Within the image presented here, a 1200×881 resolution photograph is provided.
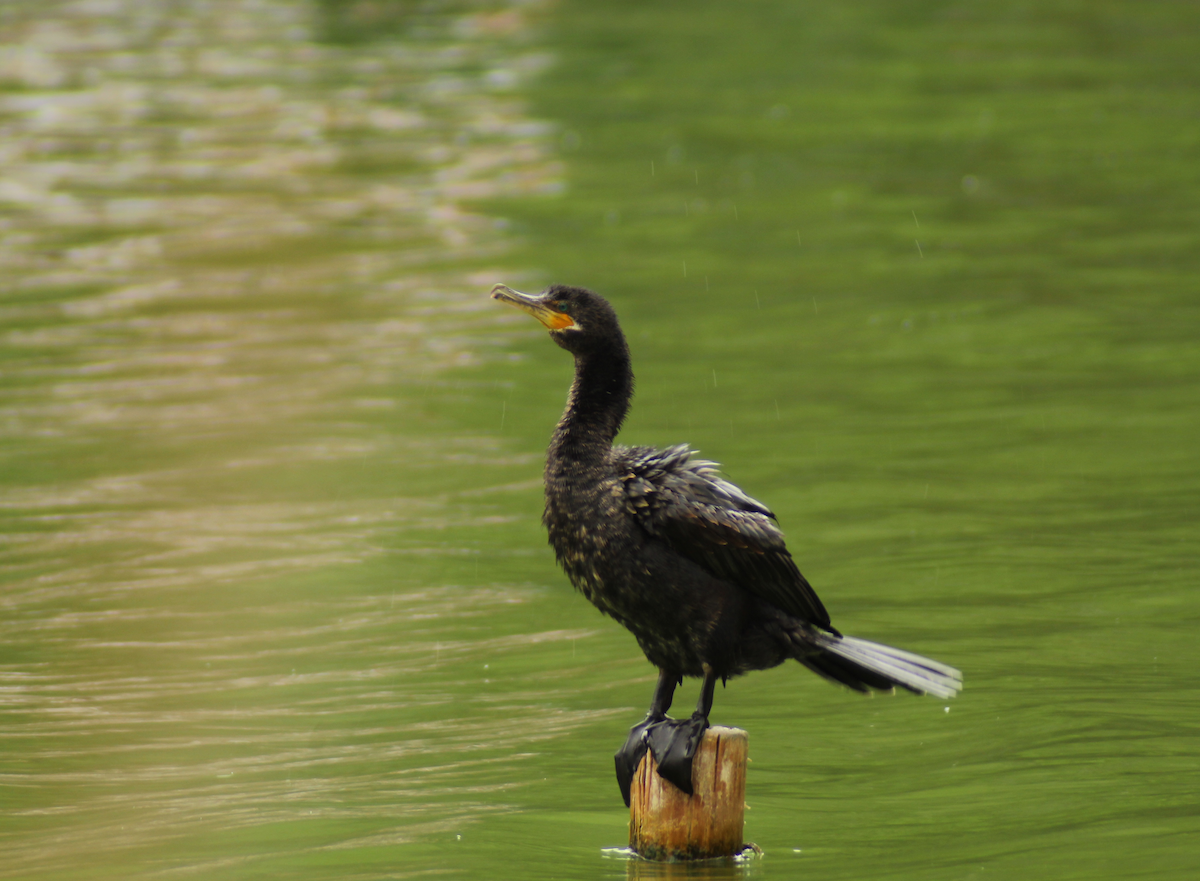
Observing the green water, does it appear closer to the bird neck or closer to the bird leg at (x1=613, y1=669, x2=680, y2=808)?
the bird leg at (x1=613, y1=669, x2=680, y2=808)

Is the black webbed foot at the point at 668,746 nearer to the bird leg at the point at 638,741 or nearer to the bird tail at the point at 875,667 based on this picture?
the bird leg at the point at 638,741

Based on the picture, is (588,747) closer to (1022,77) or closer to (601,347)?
(601,347)

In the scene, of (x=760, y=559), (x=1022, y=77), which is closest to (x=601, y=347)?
(x=760, y=559)

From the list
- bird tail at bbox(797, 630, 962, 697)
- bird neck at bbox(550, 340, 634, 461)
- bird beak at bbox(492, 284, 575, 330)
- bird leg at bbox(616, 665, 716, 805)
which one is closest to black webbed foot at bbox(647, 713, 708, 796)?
bird leg at bbox(616, 665, 716, 805)

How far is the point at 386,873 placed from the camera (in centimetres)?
602

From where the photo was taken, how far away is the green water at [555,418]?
6879 millimetres

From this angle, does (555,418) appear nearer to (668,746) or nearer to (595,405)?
(595,405)

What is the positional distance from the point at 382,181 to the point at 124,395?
295 inches

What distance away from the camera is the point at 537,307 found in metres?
5.64

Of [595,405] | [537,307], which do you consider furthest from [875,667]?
[537,307]

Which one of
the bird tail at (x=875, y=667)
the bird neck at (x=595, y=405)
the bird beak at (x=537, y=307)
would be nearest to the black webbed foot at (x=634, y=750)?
the bird tail at (x=875, y=667)

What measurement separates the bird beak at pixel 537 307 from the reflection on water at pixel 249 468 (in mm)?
2163

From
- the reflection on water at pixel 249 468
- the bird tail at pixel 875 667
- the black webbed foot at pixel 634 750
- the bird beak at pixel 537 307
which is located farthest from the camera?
the reflection on water at pixel 249 468

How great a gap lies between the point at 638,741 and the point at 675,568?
2.03ft
